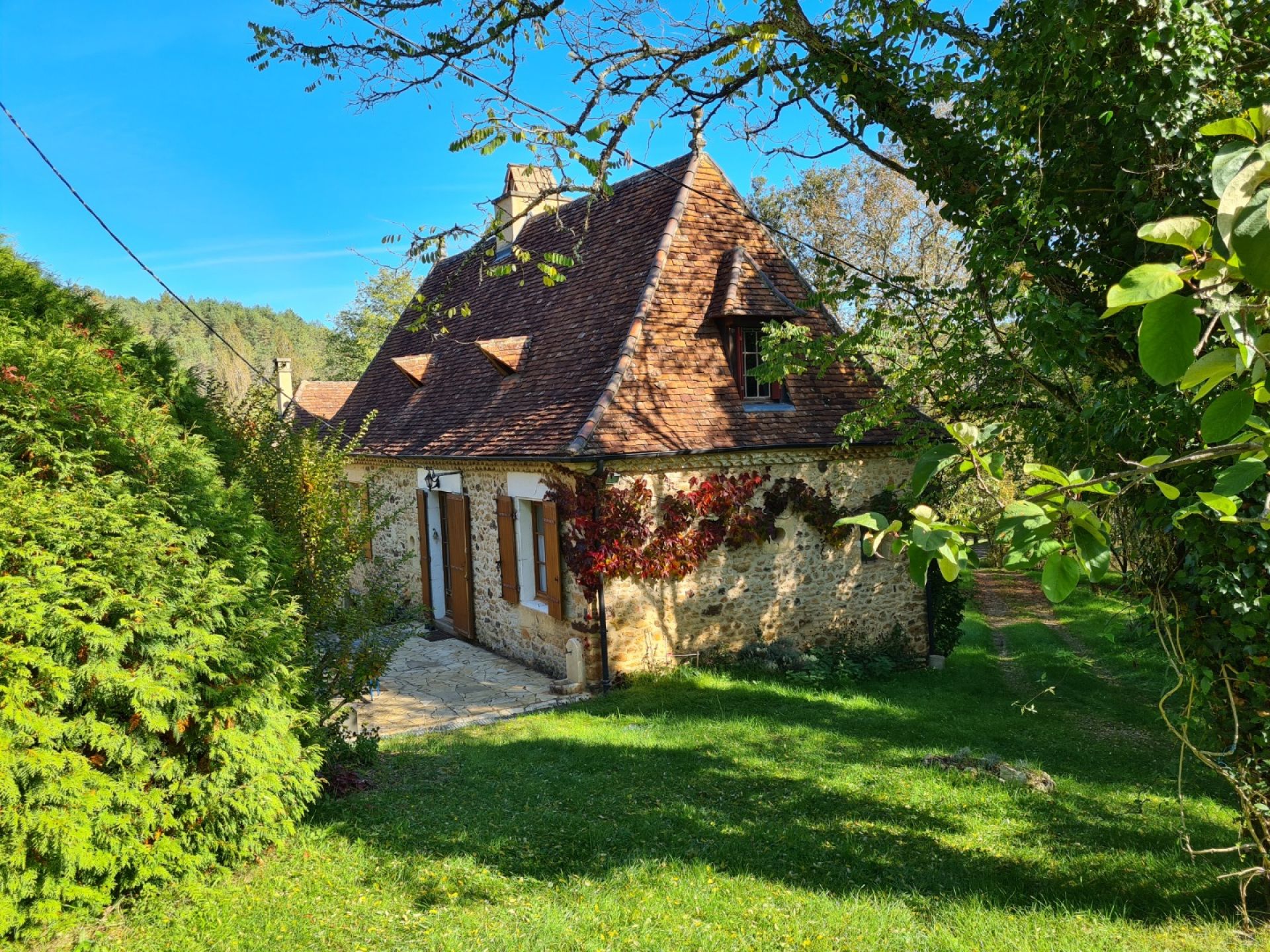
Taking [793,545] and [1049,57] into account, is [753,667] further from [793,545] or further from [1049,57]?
[1049,57]

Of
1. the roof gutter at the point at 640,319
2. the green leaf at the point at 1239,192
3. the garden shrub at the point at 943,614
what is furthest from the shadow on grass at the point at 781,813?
the green leaf at the point at 1239,192

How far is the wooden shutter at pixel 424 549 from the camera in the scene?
548 inches

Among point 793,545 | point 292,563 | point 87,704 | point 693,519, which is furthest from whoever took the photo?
point 793,545

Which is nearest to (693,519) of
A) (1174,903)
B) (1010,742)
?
(1010,742)

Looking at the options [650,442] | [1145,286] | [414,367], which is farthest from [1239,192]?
[414,367]

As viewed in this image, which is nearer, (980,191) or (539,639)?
(980,191)

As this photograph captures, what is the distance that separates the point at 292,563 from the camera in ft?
20.7

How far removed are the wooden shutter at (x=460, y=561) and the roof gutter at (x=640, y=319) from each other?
354cm

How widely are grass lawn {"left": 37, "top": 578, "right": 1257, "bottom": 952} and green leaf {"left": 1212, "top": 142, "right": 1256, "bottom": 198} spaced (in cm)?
423

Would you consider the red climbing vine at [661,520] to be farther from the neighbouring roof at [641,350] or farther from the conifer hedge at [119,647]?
the conifer hedge at [119,647]

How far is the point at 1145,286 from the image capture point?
1150 mm

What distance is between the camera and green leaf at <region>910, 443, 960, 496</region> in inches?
66.1

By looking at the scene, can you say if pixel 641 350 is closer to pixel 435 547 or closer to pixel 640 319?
pixel 640 319

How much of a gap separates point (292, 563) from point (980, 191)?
5.92m
